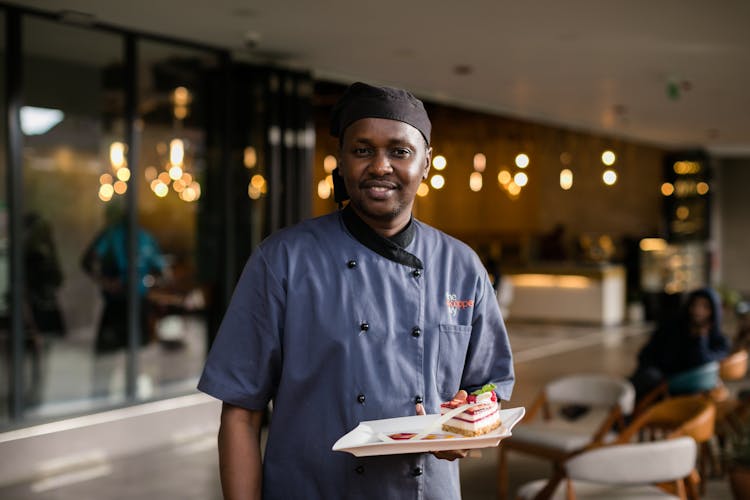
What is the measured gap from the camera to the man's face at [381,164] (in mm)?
1613

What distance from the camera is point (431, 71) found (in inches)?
335

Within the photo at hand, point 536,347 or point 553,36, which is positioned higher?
point 553,36

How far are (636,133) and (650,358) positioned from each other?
9.13 meters

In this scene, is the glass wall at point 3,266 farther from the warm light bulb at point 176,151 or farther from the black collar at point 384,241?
the black collar at point 384,241

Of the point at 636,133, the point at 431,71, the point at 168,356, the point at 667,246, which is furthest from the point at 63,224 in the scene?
the point at 667,246

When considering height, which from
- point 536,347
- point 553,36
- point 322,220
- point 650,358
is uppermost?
point 553,36

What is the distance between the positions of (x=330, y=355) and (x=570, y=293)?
45.5 feet

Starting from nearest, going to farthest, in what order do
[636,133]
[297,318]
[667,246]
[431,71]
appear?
1. [297,318]
2. [431,71]
3. [636,133]
4. [667,246]

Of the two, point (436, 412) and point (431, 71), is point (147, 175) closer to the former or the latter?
point (431, 71)

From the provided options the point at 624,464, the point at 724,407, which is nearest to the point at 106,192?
the point at 624,464

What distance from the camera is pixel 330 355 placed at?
5.32 ft

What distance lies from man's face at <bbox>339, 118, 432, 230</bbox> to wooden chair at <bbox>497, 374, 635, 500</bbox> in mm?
3264

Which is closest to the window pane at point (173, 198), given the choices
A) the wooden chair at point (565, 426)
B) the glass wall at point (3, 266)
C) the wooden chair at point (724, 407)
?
the glass wall at point (3, 266)

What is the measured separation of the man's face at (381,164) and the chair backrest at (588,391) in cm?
386
